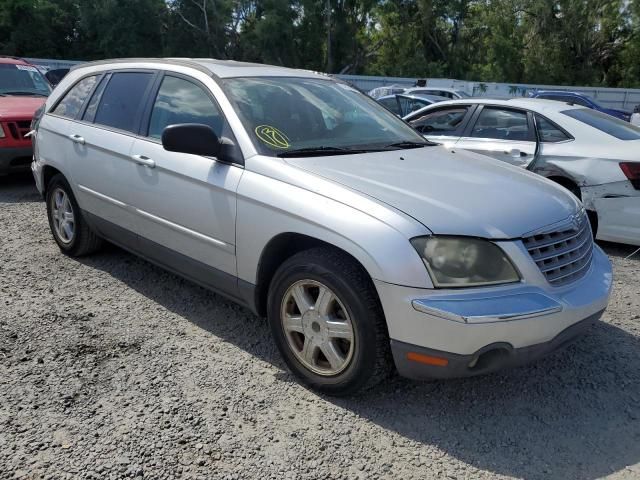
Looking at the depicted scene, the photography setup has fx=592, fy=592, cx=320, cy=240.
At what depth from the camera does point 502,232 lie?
2.75m

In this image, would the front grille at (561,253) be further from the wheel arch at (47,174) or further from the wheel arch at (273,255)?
the wheel arch at (47,174)

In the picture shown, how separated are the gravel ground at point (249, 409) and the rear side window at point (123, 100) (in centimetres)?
134

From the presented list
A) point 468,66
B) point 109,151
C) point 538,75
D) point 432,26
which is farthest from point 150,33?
point 109,151

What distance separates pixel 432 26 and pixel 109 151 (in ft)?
149

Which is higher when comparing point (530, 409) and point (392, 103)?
point (392, 103)

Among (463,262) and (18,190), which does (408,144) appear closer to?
(463,262)

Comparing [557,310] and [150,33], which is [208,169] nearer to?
[557,310]

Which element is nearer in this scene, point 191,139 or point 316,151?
point 191,139

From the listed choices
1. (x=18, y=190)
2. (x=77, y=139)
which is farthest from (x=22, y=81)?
(x=77, y=139)

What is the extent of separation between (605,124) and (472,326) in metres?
4.49

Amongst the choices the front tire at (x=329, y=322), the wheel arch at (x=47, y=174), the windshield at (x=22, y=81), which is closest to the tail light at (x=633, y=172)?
the front tire at (x=329, y=322)

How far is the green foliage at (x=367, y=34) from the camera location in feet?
130

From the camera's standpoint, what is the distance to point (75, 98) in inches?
195

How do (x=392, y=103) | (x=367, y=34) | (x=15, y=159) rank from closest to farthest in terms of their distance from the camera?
(x=15, y=159)
(x=392, y=103)
(x=367, y=34)
